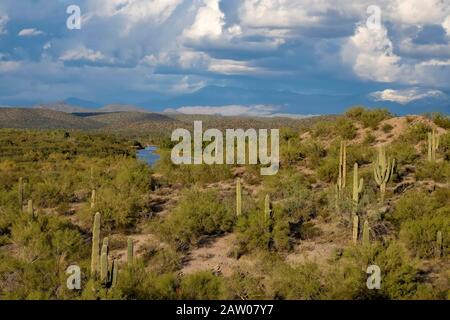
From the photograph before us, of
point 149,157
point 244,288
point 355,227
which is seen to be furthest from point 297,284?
point 149,157

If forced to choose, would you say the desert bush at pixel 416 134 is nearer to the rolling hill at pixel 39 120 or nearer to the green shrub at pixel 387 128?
the green shrub at pixel 387 128

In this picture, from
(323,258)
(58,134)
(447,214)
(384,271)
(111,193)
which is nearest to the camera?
(384,271)

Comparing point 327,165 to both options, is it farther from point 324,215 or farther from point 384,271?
point 384,271

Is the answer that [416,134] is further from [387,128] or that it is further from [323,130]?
[323,130]

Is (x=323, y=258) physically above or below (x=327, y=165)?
below

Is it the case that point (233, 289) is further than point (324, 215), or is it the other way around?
point (324, 215)

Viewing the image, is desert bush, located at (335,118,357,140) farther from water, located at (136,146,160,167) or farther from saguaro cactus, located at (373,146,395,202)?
saguaro cactus, located at (373,146,395,202)

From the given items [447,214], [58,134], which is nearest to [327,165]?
[447,214]

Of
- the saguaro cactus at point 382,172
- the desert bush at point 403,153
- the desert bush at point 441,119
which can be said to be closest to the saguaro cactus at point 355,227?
the saguaro cactus at point 382,172

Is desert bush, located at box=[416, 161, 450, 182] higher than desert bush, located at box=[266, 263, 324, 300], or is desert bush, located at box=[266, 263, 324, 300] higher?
desert bush, located at box=[416, 161, 450, 182]

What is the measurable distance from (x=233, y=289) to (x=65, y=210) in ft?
35.4

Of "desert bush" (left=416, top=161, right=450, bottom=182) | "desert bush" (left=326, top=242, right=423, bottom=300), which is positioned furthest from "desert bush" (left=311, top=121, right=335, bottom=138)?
"desert bush" (left=326, top=242, right=423, bottom=300)

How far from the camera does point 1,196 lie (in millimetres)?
22797

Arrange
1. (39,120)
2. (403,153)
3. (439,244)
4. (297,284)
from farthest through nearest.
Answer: (39,120), (403,153), (439,244), (297,284)
